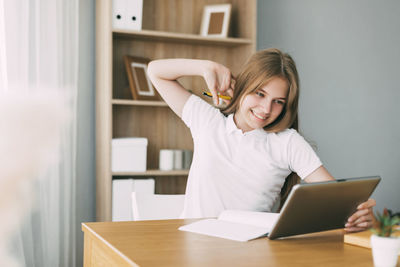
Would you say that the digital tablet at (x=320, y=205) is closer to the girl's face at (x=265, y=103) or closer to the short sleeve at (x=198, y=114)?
the girl's face at (x=265, y=103)

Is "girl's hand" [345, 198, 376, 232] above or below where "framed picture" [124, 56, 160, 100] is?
below

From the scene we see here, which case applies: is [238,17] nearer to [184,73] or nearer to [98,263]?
[184,73]

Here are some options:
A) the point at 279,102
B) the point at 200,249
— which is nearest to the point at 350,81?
the point at 279,102

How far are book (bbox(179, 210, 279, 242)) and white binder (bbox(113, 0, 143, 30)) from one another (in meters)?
1.85

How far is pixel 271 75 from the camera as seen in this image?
1564 millimetres

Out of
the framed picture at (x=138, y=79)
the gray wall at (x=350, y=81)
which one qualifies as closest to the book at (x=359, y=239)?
the gray wall at (x=350, y=81)

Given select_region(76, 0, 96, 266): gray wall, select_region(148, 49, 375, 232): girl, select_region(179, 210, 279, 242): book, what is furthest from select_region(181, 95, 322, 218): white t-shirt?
select_region(76, 0, 96, 266): gray wall

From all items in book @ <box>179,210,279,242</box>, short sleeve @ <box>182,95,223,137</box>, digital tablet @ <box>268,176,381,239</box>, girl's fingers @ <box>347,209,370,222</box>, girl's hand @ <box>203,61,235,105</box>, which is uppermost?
girl's hand @ <box>203,61,235,105</box>

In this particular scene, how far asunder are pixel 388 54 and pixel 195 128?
111cm

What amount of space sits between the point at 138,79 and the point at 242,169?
1504 millimetres

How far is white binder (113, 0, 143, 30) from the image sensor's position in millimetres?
2770

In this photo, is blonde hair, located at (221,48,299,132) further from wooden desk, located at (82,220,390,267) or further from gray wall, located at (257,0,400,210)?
gray wall, located at (257,0,400,210)

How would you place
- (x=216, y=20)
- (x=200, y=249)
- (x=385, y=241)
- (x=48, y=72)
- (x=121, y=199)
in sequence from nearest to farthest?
1. (x=385, y=241)
2. (x=200, y=249)
3. (x=48, y=72)
4. (x=121, y=199)
5. (x=216, y=20)

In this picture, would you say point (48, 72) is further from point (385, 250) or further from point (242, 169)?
point (385, 250)
